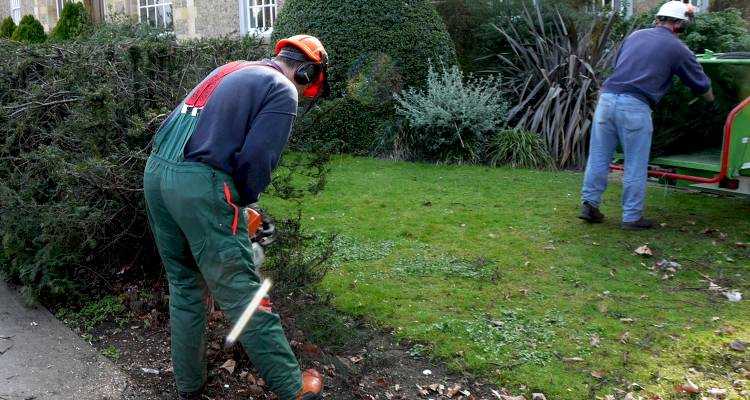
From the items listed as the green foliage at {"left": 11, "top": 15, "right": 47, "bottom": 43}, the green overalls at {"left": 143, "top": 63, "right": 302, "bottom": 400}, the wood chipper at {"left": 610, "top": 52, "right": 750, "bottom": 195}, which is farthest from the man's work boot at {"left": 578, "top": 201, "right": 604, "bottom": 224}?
the green foliage at {"left": 11, "top": 15, "right": 47, "bottom": 43}

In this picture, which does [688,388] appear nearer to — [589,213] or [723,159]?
[723,159]

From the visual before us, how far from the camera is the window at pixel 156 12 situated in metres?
19.1

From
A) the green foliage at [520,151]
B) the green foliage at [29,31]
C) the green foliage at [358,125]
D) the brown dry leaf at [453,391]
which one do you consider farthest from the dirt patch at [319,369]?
the green foliage at [29,31]

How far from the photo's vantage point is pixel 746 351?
440 cm

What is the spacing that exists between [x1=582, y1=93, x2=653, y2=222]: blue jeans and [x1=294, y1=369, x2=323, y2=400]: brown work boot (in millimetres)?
3896

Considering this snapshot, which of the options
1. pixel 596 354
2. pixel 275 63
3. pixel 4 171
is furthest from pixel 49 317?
pixel 596 354

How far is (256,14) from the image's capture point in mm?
16484

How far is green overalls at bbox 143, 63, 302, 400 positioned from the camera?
3.40m

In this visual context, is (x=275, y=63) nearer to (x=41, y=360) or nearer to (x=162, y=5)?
(x=41, y=360)

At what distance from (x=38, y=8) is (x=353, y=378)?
2477cm

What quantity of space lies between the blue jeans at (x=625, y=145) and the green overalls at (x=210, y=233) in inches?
162

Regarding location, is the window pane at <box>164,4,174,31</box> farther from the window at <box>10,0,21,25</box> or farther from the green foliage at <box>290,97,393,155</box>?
the window at <box>10,0,21,25</box>

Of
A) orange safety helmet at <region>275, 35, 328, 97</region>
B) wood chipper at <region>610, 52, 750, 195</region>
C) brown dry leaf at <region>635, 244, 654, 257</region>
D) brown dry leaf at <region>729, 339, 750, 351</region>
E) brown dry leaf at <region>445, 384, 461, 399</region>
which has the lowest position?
brown dry leaf at <region>445, 384, 461, 399</region>

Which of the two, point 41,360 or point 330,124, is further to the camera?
point 330,124
